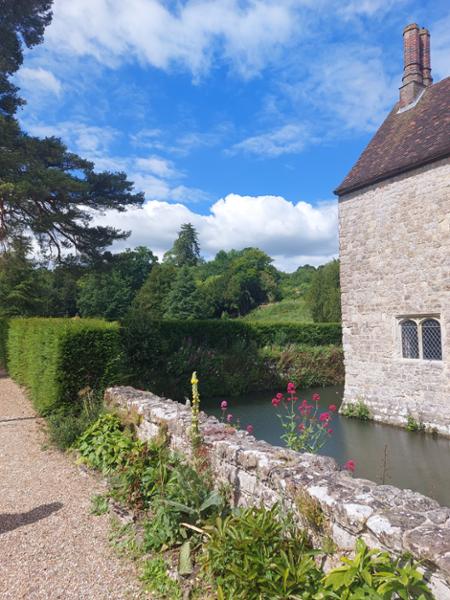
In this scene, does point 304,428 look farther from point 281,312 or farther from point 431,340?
point 281,312

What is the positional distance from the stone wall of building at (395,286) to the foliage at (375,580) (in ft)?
25.2

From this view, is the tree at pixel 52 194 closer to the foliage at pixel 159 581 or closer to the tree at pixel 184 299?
the foliage at pixel 159 581

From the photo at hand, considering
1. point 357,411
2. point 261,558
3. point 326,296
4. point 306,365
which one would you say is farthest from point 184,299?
point 261,558

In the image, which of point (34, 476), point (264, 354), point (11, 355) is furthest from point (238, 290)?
point (34, 476)

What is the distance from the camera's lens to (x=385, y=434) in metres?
9.32

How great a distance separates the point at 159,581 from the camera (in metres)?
3.07

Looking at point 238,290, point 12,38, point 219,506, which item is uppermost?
point 12,38

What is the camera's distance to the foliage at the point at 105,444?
5215 millimetres

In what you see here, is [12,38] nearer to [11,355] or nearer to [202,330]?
→ [11,355]

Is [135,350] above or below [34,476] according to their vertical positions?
above

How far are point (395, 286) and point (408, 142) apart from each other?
3.53m

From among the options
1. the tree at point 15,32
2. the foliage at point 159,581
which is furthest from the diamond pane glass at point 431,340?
the tree at point 15,32

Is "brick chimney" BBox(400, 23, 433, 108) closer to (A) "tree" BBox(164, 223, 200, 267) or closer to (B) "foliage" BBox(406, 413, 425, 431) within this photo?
(B) "foliage" BBox(406, 413, 425, 431)

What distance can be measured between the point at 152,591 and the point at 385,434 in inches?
298
